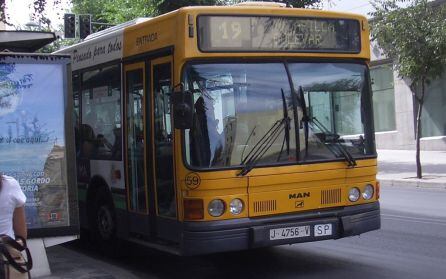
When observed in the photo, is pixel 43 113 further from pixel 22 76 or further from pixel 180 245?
pixel 180 245

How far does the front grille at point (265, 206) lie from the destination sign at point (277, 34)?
1.60 meters

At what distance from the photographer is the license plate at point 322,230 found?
6.87 m

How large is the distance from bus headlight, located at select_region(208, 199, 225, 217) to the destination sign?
1554 millimetres

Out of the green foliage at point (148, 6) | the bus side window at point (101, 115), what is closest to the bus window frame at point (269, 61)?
the bus side window at point (101, 115)

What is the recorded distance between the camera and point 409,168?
68.2 ft

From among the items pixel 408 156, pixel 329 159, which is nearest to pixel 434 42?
pixel 408 156

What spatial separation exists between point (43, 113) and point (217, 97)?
1854 millimetres

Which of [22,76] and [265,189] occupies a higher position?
[22,76]

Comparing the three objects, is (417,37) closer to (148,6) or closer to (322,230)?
(148,6)

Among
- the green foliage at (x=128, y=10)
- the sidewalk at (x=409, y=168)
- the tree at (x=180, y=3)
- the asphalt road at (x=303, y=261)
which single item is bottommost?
the asphalt road at (x=303, y=261)

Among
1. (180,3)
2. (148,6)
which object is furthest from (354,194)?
(148,6)

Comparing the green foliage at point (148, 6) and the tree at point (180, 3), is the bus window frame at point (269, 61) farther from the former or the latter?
the tree at point (180, 3)

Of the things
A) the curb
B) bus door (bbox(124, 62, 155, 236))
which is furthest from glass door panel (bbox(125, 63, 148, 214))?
the curb

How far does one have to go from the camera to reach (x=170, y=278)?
7.53 metres
